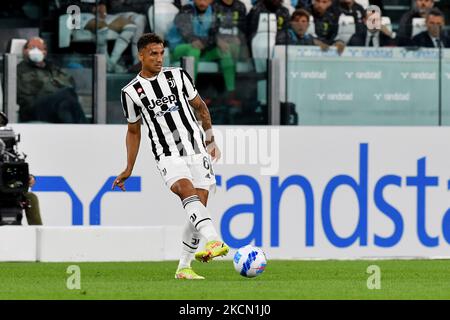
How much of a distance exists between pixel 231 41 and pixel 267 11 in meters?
0.59

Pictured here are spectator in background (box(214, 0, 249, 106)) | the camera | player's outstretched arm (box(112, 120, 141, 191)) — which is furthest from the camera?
spectator in background (box(214, 0, 249, 106))

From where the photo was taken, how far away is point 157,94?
12250mm

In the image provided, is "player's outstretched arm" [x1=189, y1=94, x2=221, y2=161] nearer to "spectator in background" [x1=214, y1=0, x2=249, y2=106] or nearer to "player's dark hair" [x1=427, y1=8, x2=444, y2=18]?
"spectator in background" [x1=214, y1=0, x2=249, y2=106]

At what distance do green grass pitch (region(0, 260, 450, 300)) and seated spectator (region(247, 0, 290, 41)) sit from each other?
10.0 ft

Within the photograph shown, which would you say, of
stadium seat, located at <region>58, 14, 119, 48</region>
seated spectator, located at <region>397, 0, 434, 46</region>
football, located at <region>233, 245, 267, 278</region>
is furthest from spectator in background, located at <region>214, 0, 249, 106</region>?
football, located at <region>233, 245, 267, 278</region>

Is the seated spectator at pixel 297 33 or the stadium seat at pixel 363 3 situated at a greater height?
the stadium seat at pixel 363 3

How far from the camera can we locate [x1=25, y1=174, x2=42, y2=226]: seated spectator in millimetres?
16703

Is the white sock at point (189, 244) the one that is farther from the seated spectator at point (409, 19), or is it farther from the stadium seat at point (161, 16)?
the seated spectator at point (409, 19)

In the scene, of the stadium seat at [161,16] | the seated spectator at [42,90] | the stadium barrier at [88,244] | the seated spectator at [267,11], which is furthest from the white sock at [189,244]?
the seated spectator at [267,11]

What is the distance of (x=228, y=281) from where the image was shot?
40.1 ft

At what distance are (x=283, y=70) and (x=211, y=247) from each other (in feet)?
21.1

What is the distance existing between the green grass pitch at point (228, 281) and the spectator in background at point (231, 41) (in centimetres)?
253

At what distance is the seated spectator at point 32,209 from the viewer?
54.8 ft
